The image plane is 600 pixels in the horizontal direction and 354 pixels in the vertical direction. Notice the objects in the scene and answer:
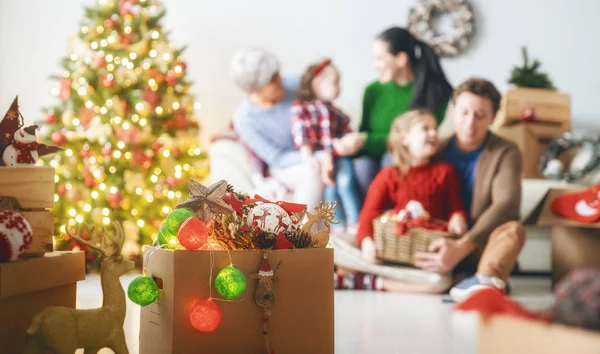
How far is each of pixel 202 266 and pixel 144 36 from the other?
9.06ft

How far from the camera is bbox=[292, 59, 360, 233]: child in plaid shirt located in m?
3.66

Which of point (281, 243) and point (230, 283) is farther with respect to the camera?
point (281, 243)

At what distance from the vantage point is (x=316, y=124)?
3.77 meters

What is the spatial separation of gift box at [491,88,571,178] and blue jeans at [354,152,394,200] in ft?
3.46

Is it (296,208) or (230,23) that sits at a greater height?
(230,23)

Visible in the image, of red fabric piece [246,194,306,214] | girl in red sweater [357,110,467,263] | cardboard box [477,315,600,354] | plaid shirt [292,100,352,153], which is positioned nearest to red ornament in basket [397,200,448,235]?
girl in red sweater [357,110,467,263]

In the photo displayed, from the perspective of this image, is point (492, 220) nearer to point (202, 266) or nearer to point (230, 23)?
point (202, 266)

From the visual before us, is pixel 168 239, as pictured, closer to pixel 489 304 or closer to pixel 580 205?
pixel 489 304

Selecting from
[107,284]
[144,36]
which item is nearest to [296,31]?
[144,36]

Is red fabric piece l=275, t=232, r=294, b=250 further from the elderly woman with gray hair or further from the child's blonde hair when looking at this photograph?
the elderly woman with gray hair

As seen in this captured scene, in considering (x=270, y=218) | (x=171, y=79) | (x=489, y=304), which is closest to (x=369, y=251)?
(x=171, y=79)

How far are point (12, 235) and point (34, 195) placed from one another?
0.88 feet

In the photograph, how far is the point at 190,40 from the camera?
4.82 metres

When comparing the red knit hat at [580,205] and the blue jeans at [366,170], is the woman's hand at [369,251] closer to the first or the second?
the blue jeans at [366,170]
